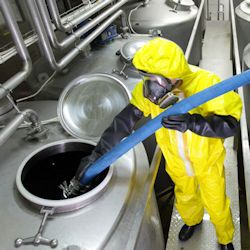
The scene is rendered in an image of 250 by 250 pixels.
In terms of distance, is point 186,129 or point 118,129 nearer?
point 186,129

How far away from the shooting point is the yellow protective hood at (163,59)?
2.69 feet

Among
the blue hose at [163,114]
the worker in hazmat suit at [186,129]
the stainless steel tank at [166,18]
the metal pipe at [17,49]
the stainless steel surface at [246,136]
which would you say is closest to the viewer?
the blue hose at [163,114]

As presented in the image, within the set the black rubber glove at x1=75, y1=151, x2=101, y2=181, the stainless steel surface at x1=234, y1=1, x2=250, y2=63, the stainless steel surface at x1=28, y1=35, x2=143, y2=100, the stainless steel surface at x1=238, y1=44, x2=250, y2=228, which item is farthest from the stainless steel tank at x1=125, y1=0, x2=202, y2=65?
the black rubber glove at x1=75, y1=151, x2=101, y2=181

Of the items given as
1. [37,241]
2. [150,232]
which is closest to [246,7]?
[150,232]

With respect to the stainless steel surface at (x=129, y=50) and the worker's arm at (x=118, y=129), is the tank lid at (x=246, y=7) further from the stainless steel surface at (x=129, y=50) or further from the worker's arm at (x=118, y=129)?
the worker's arm at (x=118, y=129)

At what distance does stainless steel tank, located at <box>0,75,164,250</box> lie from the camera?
0.80 metres

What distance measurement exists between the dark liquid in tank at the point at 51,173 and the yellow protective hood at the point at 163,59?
42cm

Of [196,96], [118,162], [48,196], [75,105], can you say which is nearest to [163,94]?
[196,96]

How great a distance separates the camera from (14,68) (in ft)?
5.02

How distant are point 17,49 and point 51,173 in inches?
19.0

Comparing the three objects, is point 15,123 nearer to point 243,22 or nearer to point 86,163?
point 86,163

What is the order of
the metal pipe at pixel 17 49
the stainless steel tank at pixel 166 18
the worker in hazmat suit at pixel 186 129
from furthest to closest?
1. the stainless steel tank at pixel 166 18
2. the metal pipe at pixel 17 49
3. the worker in hazmat suit at pixel 186 129

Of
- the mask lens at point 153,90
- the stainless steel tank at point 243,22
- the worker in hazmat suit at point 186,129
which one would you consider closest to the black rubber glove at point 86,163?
the worker in hazmat suit at point 186,129

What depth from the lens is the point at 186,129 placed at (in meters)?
0.85
